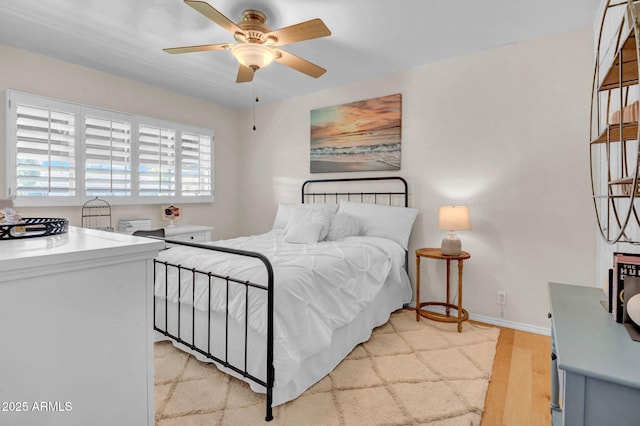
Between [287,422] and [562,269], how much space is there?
8.11ft

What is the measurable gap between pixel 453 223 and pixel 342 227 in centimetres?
102

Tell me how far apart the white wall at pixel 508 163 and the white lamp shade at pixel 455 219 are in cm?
A: 33

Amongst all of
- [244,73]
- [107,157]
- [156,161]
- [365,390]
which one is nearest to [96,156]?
[107,157]

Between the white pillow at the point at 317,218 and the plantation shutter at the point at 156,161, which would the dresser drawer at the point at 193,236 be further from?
the white pillow at the point at 317,218

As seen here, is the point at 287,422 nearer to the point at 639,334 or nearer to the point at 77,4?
the point at 639,334

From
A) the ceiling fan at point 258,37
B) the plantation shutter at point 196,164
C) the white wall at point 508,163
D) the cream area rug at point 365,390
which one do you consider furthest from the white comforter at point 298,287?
the plantation shutter at point 196,164

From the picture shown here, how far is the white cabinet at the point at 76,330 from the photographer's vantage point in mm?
674

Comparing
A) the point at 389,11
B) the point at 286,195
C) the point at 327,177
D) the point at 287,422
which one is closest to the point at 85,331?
the point at 287,422

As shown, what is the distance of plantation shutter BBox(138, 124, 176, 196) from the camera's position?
12.5 feet

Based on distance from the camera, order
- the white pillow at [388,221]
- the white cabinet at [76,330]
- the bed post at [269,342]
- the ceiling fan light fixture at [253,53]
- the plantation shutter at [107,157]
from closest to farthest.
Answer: the white cabinet at [76,330]
the bed post at [269,342]
the ceiling fan light fixture at [253,53]
the white pillow at [388,221]
the plantation shutter at [107,157]

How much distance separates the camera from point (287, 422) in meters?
1.68

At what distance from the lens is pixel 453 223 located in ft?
9.22

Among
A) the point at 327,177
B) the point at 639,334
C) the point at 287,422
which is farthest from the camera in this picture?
the point at 327,177

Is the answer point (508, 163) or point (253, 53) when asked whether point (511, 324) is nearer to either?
point (508, 163)
